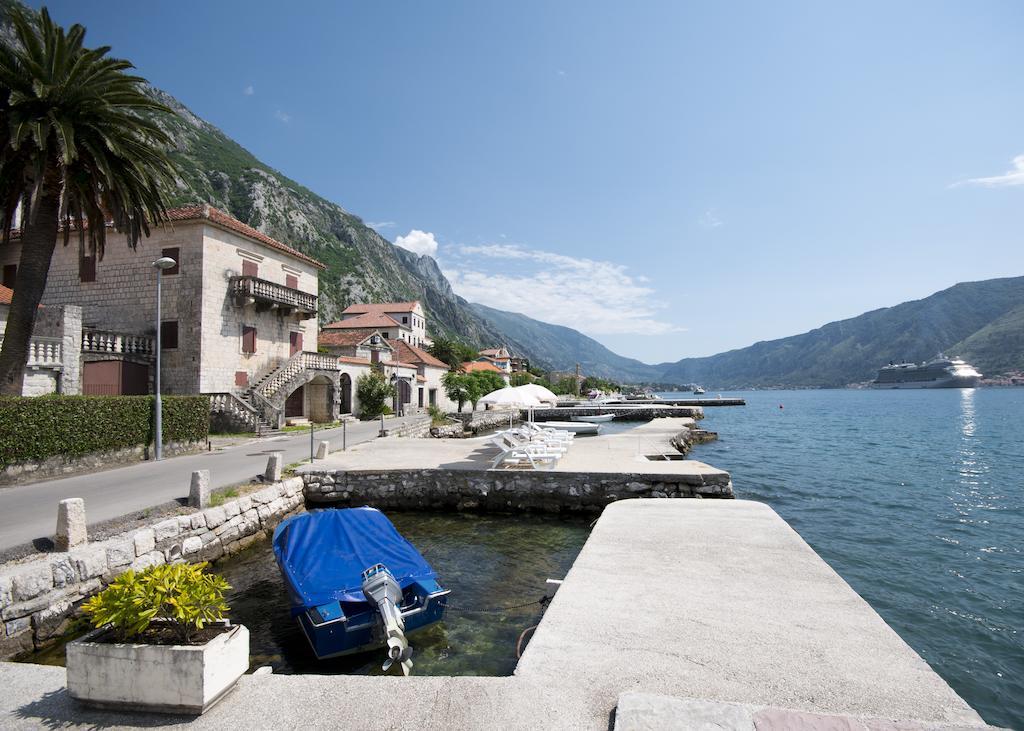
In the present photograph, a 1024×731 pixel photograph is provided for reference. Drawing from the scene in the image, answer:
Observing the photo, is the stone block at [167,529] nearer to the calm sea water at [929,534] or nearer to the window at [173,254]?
the calm sea water at [929,534]

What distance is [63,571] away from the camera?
7172 millimetres

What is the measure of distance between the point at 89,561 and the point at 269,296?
77.9 feet

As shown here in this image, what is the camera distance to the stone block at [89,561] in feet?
24.3

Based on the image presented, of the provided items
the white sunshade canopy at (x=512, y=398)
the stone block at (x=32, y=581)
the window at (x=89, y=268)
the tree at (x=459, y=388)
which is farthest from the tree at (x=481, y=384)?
the stone block at (x=32, y=581)

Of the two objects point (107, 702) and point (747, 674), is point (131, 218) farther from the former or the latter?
point (747, 674)

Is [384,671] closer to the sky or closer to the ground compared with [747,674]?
closer to the ground

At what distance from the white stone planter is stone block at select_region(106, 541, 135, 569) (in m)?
5.14

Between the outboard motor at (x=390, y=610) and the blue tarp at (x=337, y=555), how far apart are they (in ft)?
0.70

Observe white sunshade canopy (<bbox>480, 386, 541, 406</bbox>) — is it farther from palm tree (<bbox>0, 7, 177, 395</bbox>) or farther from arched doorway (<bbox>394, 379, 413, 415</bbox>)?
arched doorway (<bbox>394, 379, 413, 415</bbox>)

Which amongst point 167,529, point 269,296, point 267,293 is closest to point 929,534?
point 167,529

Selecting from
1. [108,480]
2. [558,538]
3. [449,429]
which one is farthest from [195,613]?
[449,429]

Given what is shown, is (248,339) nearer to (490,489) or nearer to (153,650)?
(490,489)

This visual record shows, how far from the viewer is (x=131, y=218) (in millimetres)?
17719

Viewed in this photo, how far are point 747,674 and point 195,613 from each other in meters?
4.56
